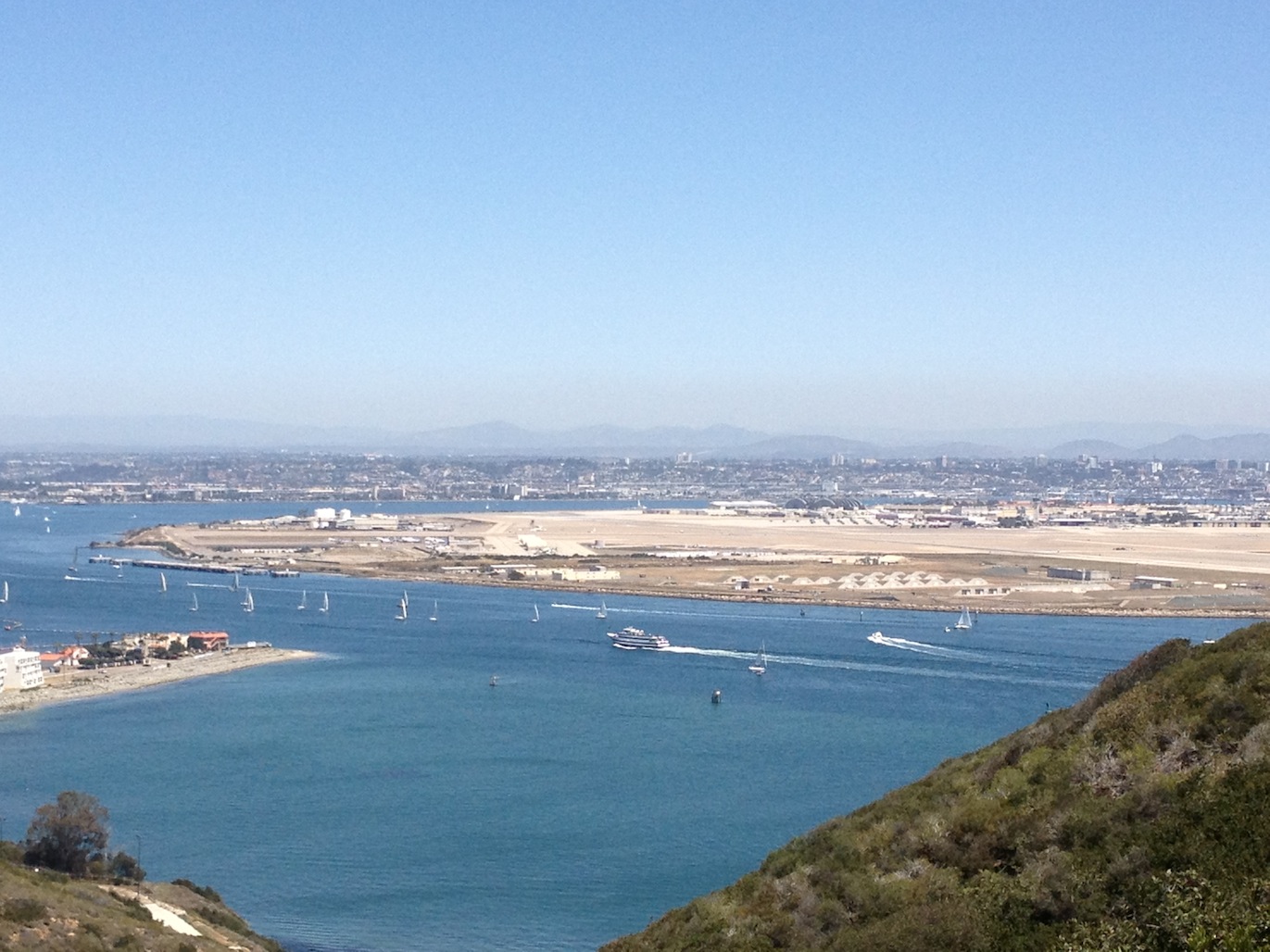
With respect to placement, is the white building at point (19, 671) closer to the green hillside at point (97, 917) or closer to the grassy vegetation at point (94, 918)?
the green hillside at point (97, 917)

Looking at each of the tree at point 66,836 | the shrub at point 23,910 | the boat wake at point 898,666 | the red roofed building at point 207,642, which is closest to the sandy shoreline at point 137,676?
the red roofed building at point 207,642

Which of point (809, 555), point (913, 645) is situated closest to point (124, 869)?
point (913, 645)

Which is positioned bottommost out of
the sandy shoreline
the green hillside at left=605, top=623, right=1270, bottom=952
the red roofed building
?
the sandy shoreline

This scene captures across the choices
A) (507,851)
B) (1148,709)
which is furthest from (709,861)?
(1148,709)

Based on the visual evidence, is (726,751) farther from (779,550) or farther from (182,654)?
(779,550)

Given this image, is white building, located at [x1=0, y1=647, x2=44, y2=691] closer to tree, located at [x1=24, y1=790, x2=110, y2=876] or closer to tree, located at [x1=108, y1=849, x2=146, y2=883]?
tree, located at [x1=108, y1=849, x2=146, y2=883]

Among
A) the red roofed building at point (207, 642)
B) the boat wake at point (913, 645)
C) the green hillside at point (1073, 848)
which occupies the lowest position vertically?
the red roofed building at point (207, 642)

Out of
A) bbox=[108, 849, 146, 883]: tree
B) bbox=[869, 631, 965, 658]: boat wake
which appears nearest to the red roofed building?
bbox=[869, 631, 965, 658]: boat wake
